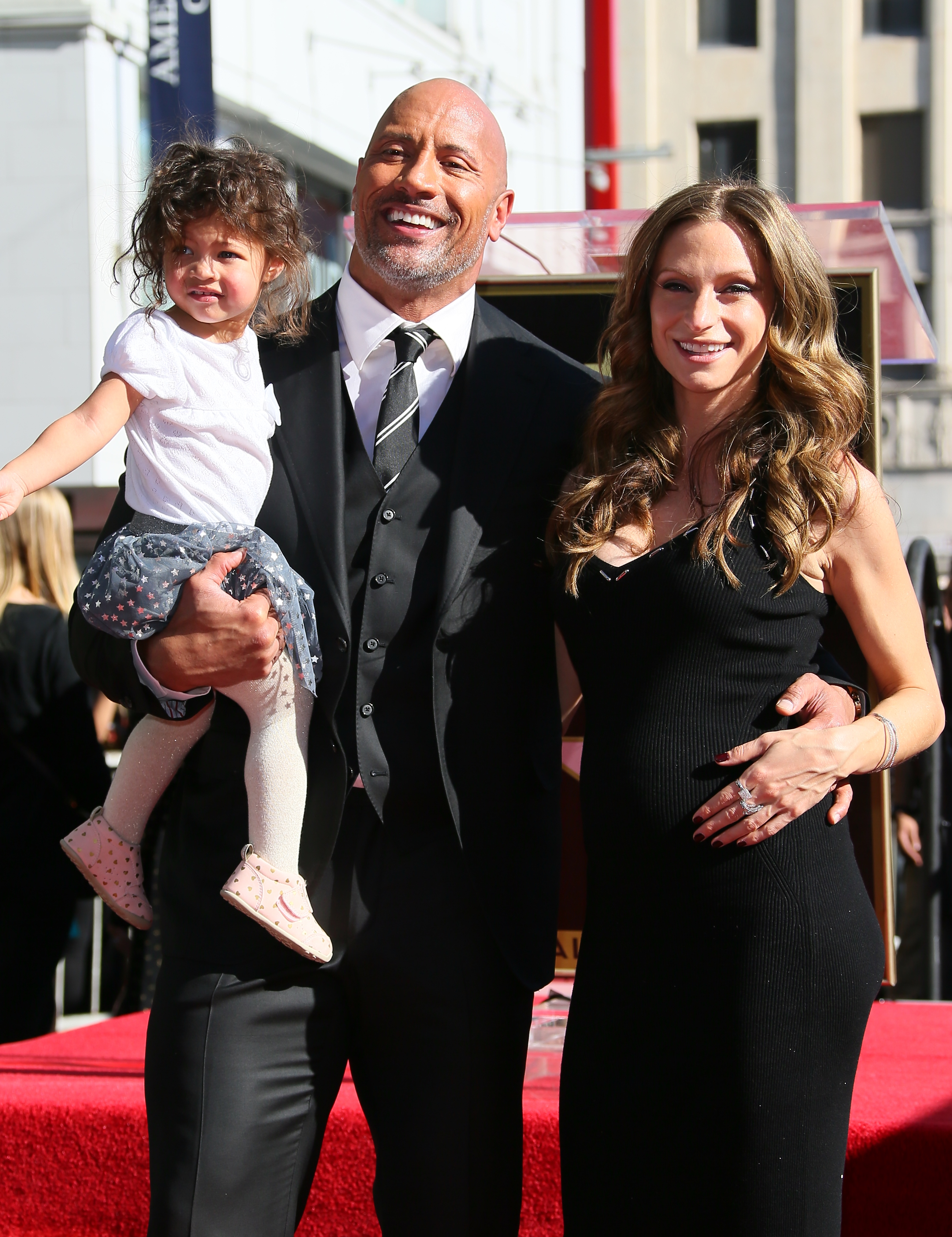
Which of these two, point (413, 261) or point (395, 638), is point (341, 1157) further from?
point (413, 261)

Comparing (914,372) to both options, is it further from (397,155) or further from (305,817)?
(305,817)

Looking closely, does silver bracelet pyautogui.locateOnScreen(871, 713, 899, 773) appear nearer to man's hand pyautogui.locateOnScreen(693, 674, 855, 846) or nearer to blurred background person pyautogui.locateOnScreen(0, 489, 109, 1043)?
man's hand pyautogui.locateOnScreen(693, 674, 855, 846)

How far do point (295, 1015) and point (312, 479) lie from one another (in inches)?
35.0

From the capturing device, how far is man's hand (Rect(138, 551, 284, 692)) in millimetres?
2180

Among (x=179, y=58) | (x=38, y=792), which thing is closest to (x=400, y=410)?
(x=38, y=792)

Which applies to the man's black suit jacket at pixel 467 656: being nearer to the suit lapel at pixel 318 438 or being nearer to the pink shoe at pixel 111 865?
the suit lapel at pixel 318 438

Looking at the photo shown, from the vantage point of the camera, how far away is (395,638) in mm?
2303

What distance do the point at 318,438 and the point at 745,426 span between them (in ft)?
2.38

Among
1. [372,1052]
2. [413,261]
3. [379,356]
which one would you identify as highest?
[413,261]

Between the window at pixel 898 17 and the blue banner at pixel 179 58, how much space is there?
2120cm

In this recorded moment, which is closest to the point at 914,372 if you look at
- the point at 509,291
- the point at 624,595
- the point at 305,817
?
the point at 509,291

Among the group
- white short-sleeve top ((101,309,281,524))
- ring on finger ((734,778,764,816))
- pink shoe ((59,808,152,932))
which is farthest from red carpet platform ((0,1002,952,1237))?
white short-sleeve top ((101,309,281,524))

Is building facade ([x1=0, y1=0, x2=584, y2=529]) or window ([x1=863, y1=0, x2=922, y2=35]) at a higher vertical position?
window ([x1=863, y1=0, x2=922, y2=35])

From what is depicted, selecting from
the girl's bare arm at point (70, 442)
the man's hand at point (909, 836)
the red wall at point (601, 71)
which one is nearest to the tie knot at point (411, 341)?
the girl's bare arm at point (70, 442)
